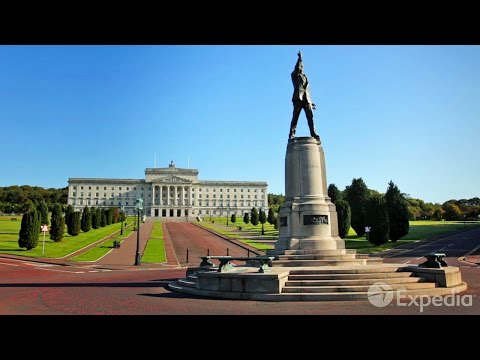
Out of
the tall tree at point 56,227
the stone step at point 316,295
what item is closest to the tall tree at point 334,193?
the tall tree at point 56,227

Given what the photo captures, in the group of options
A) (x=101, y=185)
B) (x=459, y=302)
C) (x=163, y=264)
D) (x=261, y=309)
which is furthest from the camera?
(x=101, y=185)

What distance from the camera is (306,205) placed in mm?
16391

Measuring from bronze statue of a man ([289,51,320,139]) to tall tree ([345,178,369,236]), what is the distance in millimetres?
38853

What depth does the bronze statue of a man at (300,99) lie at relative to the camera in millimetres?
18266

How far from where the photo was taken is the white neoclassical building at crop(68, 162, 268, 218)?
14888 cm

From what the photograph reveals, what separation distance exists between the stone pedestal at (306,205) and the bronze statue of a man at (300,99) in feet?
3.26

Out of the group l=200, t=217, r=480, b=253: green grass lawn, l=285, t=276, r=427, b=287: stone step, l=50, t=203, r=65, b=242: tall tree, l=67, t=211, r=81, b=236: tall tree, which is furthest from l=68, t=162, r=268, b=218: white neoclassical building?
l=285, t=276, r=427, b=287: stone step
